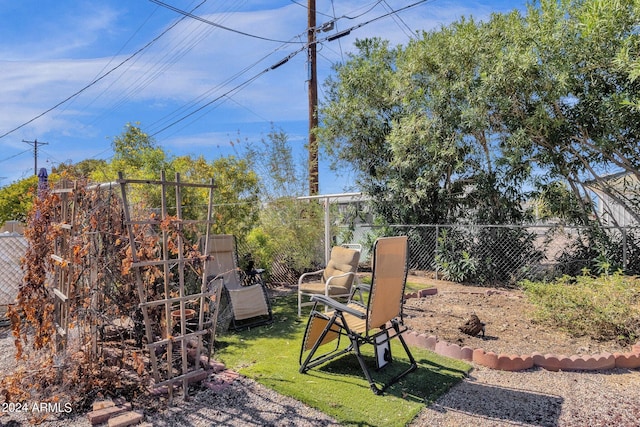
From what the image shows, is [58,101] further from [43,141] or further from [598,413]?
[43,141]

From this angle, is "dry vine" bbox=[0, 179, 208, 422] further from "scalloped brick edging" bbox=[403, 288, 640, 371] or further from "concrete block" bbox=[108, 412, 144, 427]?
"scalloped brick edging" bbox=[403, 288, 640, 371]

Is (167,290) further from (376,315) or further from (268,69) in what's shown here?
(268,69)

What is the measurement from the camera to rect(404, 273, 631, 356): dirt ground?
366 centimetres

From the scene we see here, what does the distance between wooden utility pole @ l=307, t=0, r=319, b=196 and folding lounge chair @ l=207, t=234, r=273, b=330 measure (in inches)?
169

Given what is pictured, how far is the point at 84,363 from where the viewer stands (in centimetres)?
287

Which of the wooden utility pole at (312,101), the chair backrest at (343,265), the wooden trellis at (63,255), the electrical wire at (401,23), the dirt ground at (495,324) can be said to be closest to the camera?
the wooden trellis at (63,255)

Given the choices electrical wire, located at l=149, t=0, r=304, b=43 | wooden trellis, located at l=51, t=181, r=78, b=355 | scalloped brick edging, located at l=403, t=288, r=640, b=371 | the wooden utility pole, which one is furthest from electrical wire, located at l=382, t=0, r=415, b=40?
wooden trellis, located at l=51, t=181, r=78, b=355

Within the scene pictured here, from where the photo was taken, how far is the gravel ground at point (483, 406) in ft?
8.11

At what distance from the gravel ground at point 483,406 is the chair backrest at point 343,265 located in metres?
2.09

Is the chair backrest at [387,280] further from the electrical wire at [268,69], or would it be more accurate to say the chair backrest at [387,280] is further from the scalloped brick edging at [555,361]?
the electrical wire at [268,69]

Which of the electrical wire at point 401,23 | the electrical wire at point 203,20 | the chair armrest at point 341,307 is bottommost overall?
the chair armrest at point 341,307

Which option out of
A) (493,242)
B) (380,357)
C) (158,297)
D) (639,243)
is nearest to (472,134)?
(493,242)

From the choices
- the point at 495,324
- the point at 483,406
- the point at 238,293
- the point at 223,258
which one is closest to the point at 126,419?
the point at 238,293

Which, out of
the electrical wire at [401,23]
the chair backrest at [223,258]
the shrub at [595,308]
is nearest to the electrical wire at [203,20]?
the electrical wire at [401,23]
